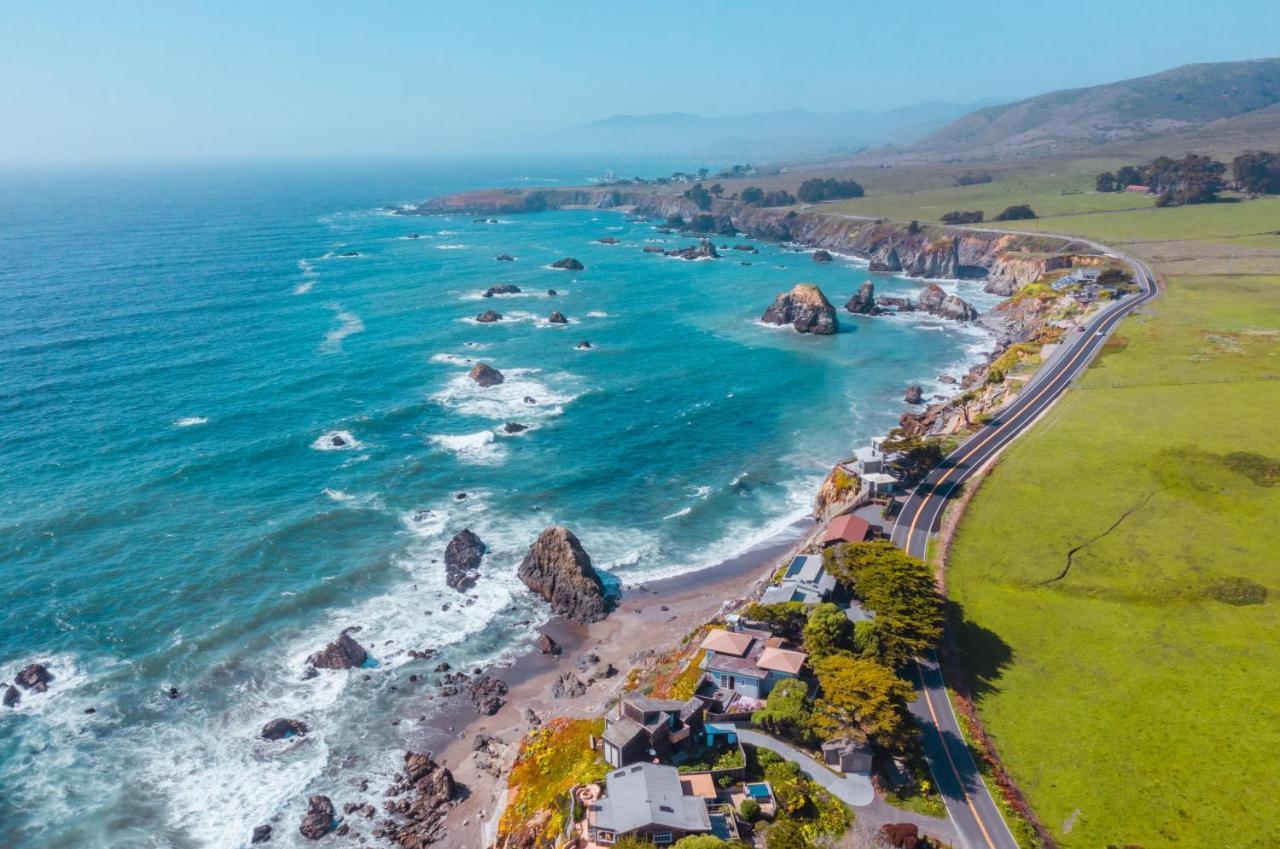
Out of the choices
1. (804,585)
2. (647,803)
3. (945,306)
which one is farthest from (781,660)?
(945,306)

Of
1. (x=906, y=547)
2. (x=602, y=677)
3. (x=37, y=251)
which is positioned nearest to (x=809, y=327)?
(x=906, y=547)

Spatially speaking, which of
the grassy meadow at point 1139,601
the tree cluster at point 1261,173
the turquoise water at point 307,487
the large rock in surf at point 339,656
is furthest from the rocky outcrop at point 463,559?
the tree cluster at point 1261,173

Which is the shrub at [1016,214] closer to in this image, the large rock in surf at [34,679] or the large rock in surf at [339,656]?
the large rock in surf at [339,656]

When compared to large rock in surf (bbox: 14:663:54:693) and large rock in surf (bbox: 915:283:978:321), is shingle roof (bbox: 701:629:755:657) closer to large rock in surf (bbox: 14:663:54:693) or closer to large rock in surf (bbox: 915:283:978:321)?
large rock in surf (bbox: 14:663:54:693)

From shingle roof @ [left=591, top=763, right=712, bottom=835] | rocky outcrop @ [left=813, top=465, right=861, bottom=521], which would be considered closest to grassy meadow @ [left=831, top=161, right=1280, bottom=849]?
rocky outcrop @ [left=813, top=465, right=861, bottom=521]

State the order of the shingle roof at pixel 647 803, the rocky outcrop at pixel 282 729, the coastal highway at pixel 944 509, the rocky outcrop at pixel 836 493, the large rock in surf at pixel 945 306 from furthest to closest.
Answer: the large rock in surf at pixel 945 306, the rocky outcrop at pixel 836 493, the rocky outcrop at pixel 282 729, the coastal highway at pixel 944 509, the shingle roof at pixel 647 803
